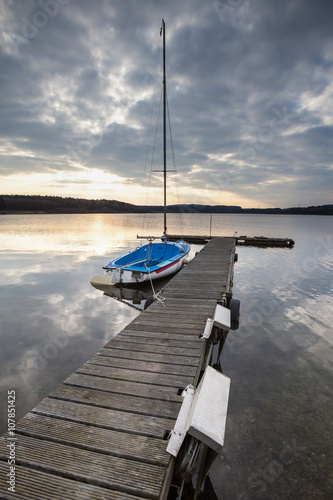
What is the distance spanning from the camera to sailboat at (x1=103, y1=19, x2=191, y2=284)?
36.6ft

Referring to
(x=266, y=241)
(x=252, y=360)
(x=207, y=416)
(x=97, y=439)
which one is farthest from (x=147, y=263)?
(x=266, y=241)

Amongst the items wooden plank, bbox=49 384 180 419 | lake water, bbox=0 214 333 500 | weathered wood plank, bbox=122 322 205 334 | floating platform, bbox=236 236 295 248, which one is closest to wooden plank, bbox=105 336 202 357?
weathered wood plank, bbox=122 322 205 334

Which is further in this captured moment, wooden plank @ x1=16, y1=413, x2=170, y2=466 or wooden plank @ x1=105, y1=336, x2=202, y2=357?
wooden plank @ x1=105, y1=336, x2=202, y2=357

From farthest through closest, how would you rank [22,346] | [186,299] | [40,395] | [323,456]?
1. [186,299]
2. [22,346]
3. [40,395]
4. [323,456]

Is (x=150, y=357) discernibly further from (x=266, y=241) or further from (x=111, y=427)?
(x=266, y=241)

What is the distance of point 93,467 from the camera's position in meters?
2.19

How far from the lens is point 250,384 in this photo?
517 cm

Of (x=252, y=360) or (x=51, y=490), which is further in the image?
(x=252, y=360)

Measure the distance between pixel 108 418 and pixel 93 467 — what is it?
22.7 inches

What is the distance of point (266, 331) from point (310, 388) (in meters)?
2.65

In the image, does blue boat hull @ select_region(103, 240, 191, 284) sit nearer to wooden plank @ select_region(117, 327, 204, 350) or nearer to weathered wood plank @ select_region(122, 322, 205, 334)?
weathered wood plank @ select_region(122, 322, 205, 334)

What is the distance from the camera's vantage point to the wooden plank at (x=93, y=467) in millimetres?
2047

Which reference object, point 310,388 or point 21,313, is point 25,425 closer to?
point 310,388

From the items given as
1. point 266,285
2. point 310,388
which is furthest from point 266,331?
point 266,285
